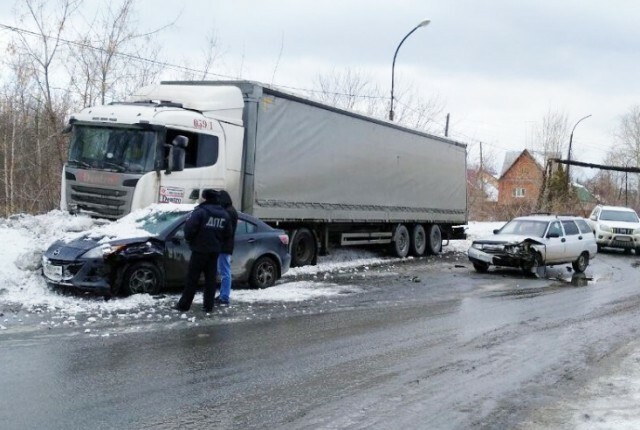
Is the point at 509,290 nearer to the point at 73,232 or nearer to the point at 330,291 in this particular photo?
the point at 330,291

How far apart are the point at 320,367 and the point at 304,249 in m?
9.56

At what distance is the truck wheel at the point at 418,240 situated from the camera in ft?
67.0

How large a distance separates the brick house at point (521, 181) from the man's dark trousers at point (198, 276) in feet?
132

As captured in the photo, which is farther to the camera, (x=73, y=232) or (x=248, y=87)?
(x=248, y=87)

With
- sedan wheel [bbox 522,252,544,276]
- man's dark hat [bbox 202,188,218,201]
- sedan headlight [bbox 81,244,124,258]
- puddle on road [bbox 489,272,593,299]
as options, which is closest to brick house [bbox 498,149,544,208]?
sedan wheel [bbox 522,252,544,276]

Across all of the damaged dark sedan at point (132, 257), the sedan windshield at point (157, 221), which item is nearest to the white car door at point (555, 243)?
the damaged dark sedan at point (132, 257)

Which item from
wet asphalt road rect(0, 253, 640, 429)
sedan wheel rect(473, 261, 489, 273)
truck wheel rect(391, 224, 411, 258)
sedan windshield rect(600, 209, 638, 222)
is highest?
sedan windshield rect(600, 209, 638, 222)

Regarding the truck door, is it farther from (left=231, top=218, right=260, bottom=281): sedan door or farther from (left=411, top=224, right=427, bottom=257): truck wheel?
(left=411, top=224, right=427, bottom=257): truck wheel

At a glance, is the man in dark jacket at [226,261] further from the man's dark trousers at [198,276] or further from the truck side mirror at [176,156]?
the truck side mirror at [176,156]

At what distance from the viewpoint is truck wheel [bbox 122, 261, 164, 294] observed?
377 inches

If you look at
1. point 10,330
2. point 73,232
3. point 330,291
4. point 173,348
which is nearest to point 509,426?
point 173,348

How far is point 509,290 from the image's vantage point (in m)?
13.0

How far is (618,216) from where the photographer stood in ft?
84.7

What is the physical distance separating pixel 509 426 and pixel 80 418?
3132 mm
